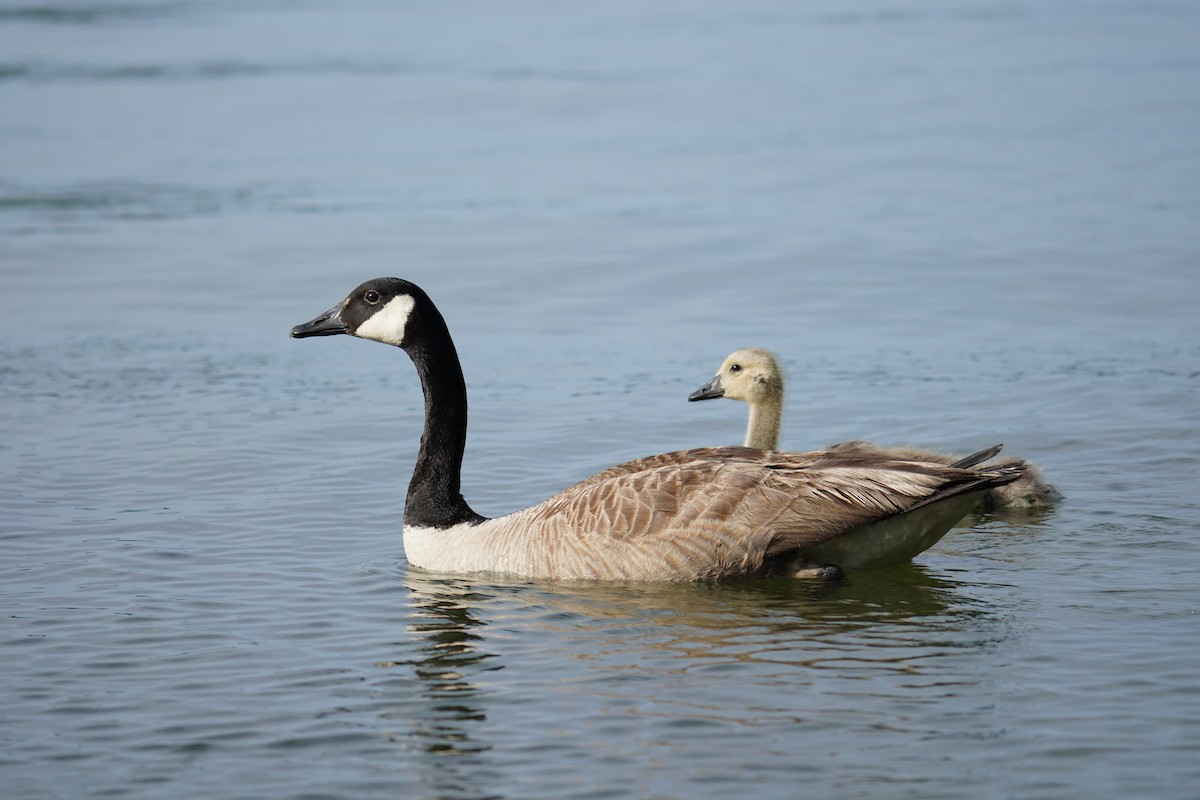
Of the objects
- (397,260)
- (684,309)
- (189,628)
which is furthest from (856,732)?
(397,260)

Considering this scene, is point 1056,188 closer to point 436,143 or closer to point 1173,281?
point 1173,281

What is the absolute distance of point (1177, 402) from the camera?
43.7 feet

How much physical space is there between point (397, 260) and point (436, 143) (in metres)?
8.23

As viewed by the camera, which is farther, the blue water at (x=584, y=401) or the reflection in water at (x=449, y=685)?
the blue water at (x=584, y=401)

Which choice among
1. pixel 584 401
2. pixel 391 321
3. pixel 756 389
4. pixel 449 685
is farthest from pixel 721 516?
pixel 584 401

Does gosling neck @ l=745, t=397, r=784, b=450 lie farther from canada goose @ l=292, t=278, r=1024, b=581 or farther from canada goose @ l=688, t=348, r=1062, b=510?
canada goose @ l=292, t=278, r=1024, b=581

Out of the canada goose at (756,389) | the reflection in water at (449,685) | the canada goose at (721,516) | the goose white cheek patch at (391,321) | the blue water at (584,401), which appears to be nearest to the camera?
the reflection in water at (449,685)

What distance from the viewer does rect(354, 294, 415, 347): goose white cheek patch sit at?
10469 millimetres

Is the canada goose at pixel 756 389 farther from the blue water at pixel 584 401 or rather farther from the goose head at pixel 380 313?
the goose head at pixel 380 313

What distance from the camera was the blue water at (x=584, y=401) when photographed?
24.0 feet

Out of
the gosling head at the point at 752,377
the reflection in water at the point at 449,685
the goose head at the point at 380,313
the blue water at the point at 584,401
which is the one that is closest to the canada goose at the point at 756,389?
the gosling head at the point at 752,377

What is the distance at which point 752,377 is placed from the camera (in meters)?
11.6

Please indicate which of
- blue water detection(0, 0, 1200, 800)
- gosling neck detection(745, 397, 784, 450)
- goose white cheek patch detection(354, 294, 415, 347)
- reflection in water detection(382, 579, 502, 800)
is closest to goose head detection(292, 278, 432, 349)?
goose white cheek patch detection(354, 294, 415, 347)

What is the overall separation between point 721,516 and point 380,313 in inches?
107
